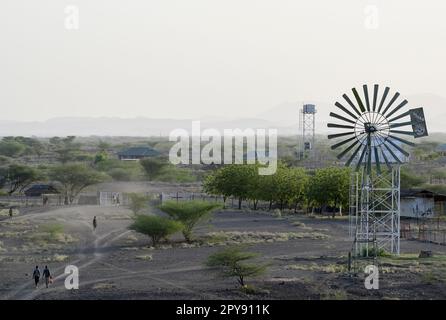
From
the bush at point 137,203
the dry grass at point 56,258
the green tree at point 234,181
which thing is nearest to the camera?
the dry grass at point 56,258

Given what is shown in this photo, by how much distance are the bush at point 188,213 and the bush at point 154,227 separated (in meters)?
1.91

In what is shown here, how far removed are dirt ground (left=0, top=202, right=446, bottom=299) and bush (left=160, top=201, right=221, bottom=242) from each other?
1.13 meters

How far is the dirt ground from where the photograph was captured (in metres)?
27.2

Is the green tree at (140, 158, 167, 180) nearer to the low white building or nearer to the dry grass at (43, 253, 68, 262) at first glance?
the low white building

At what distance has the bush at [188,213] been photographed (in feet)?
143

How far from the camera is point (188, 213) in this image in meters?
43.6

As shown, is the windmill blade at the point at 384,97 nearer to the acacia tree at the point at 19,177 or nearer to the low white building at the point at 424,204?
the low white building at the point at 424,204

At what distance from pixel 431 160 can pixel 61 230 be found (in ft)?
288

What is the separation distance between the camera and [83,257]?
36625mm

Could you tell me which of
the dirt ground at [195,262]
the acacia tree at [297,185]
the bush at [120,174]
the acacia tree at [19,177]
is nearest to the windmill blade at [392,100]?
the dirt ground at [195,262]

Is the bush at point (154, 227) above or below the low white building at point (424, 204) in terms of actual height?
below

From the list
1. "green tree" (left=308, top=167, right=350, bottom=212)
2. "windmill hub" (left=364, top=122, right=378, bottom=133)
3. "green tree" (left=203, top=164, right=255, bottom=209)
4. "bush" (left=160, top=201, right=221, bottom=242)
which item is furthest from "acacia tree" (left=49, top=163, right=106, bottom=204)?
"windmill hub" (left=364, top=122, right=378, bottom=133)
